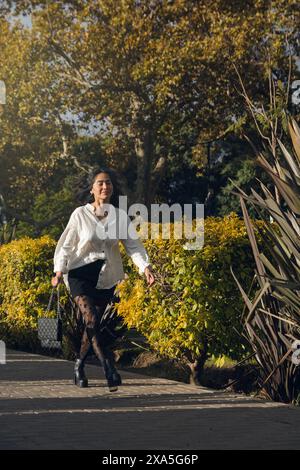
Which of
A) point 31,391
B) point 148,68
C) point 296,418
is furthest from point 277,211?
point 148,68

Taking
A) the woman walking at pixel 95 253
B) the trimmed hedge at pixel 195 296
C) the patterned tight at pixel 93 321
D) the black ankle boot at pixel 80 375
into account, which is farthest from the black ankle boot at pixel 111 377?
the trimmed hedge at pixel 195 296

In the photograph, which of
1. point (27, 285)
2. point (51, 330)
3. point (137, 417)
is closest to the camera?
point (137, 417)

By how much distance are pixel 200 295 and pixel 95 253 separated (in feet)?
4.13

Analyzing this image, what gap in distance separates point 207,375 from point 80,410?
4395 millimetres

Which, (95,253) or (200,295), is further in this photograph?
(200,295)

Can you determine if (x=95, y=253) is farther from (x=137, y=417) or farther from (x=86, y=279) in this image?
(x=137, y=417)

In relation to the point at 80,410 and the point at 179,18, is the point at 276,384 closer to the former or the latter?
the point at 80,410

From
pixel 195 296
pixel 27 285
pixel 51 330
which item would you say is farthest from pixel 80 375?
pixel 27 285

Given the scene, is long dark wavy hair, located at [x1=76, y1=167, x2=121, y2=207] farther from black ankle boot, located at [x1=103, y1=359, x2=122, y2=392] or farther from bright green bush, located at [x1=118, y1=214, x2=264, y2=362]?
black ankle boot, located at [x1=103, y1=359, x2=122, y2=392]

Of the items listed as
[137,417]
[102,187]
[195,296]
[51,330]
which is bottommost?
[137,417]

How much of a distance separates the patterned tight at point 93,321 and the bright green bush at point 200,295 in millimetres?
981

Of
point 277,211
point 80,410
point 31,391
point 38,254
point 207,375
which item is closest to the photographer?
point 80,410

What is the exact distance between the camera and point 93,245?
31.2 ft

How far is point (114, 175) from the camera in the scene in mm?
9828
